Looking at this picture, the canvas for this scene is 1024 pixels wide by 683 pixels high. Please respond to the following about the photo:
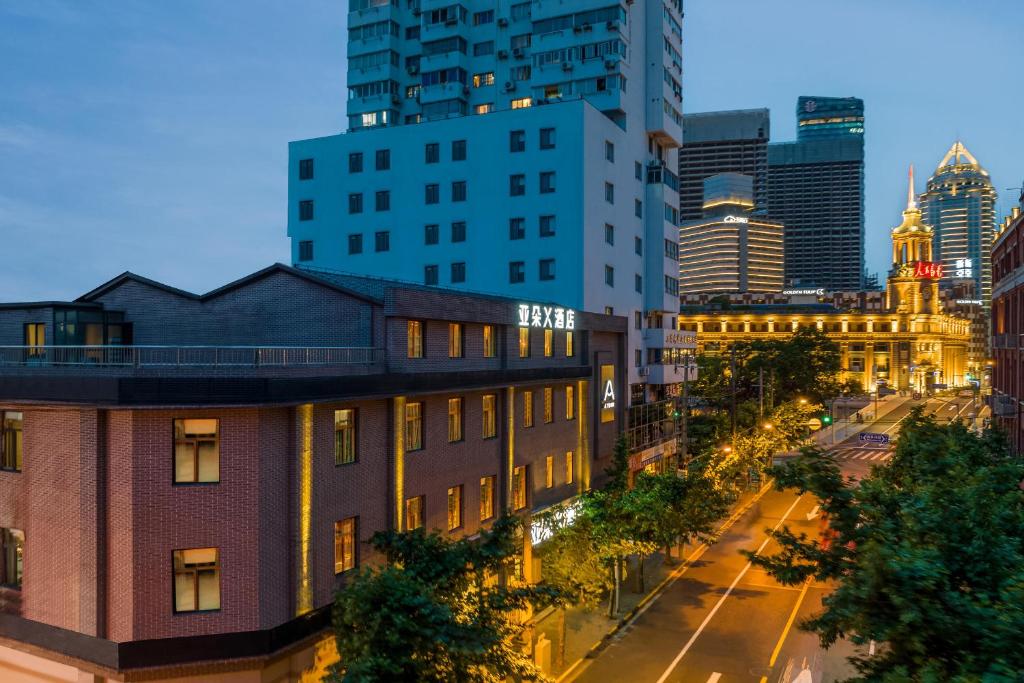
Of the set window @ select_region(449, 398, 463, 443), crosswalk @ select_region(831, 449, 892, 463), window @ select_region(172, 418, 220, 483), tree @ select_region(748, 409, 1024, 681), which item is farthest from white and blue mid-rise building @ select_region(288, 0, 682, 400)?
tree @ select_region(748, 409, 1024, 681)

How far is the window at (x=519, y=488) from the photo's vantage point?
36.2 m

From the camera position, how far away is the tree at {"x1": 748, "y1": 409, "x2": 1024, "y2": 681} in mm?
12016

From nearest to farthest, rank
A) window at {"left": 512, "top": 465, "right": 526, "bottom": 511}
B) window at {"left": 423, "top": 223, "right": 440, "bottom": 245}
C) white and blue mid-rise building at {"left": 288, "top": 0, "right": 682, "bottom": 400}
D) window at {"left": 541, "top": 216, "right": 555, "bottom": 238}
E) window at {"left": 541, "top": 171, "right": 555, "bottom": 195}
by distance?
window at {"left": 512, "top": 465, "right": 526, "bottom": 511}
window at {"left": 541, "top": 216, "right": 555, "bottom": 238}
white and blue mid-rise building at {"left": 288, "top": 0, "right": 682, "bottom": 400}
window at {"left": 541, "top": 171, "right": 555, "bottom": 195}
window at {"left": 423, "top": 223, "right": 440, "bottom": 245}

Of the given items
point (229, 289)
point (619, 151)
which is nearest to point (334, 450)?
point (229, 289)

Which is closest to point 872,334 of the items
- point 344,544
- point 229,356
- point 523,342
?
point 523,342

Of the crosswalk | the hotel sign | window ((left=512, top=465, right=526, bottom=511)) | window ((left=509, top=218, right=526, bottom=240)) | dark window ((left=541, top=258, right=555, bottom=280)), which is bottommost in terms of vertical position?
the crosswalk

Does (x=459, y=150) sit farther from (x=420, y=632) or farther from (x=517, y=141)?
(x=420, y=632)

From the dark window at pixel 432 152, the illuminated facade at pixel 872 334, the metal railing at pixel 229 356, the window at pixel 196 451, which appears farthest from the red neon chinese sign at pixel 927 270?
the window at pixel 196 451

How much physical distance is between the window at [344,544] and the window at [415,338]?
7.26 metres

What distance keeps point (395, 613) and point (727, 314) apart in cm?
17959

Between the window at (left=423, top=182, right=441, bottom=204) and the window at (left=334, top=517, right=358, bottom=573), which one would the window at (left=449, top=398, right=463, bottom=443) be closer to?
the window at (left=334, top=517, right=358, bottom=573)

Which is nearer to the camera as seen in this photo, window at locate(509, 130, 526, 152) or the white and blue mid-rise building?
the white and blue mid-rise building

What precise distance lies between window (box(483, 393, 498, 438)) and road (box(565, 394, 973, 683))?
10.4 metres

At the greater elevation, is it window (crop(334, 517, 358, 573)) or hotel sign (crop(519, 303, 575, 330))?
hotel sign (crop(519, 303, 575, 330))
